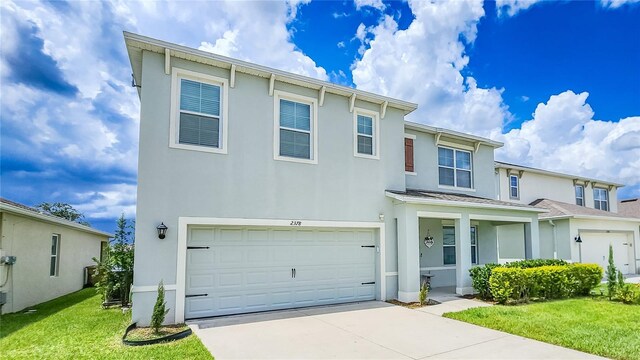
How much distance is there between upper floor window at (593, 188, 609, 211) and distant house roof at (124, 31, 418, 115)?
65.5 ft

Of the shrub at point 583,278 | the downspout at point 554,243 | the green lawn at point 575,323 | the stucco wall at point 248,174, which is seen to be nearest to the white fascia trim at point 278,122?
the stucco wall at point 248,174

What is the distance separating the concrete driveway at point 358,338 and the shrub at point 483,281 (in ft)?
9.26

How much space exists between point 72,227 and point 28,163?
8.25 metres

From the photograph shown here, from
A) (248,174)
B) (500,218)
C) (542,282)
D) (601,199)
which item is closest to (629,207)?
(601,199)

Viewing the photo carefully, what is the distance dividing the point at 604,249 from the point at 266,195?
18.7 meters

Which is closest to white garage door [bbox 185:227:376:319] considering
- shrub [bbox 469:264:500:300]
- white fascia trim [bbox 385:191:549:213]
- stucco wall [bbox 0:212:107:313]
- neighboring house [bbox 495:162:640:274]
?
white fascia trim [bbox 385:191:549:213]

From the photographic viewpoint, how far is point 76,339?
6.79 m

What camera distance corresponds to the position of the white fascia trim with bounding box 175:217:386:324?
784 centimetres

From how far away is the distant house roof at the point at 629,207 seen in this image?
23.7m

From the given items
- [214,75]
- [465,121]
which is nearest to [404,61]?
[465,121]

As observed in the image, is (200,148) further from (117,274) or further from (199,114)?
(117,274)

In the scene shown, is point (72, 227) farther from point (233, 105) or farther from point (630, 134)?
point (630, 134)

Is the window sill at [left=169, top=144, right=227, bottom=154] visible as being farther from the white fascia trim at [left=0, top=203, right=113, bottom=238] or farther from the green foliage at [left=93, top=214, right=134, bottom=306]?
the white fascia trim at [left=0, top=203, right=113, bottom=238]

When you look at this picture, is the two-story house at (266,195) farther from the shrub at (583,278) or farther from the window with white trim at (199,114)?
the shrub at (583,278)
